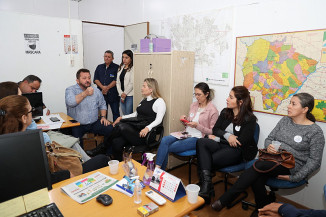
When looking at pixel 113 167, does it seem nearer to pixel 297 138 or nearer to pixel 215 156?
pixel 215 156

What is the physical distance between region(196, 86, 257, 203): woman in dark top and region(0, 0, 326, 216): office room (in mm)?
302

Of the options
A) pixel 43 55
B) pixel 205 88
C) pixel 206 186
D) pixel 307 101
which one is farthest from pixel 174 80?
pixel 43 55

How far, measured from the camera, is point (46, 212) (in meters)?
1.20

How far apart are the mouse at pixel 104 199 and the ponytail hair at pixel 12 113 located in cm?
68

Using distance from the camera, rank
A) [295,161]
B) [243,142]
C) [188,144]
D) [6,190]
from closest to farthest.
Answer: [6,190] < [295,161] < [243,142] < [188,144]

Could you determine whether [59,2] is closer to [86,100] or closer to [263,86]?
[86,100]

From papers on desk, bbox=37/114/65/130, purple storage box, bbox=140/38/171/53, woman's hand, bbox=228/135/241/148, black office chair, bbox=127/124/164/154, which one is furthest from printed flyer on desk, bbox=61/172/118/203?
purple storage box, bbox=140/38/171/53

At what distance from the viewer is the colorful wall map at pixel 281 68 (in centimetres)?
231

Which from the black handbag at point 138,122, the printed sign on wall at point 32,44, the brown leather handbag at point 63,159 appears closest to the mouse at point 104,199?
the brown leather handbag at point 63,159

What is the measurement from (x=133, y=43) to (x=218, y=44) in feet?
7.10

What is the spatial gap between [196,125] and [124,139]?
995 mm

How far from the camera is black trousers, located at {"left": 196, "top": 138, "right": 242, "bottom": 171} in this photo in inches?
99.0

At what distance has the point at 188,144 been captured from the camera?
115 inches

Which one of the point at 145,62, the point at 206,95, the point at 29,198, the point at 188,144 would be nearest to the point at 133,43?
the point at 145,62
